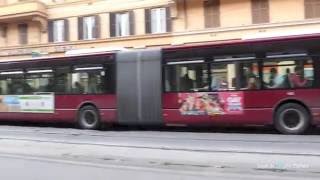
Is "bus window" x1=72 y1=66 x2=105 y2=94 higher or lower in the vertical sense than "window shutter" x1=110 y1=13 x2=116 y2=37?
lower

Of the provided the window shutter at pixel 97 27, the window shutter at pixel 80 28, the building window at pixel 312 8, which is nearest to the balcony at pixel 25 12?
the window shutter at pixel 80 28

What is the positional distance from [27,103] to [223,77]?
8.10 metres

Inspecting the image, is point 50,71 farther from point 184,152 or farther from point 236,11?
point 236,11

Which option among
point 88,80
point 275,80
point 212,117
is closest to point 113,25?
point 88,80

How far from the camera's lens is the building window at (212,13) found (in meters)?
34.6

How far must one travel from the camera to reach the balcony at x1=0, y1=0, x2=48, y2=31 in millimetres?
40938

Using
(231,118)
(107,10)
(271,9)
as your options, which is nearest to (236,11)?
(271,9)

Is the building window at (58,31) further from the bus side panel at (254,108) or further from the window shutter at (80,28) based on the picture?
the bus side panel at (254,108)

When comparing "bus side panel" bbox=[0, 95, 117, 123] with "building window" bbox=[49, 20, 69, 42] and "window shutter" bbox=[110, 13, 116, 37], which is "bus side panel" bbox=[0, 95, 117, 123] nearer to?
"window shutter" bbox=[110, 13, 116, 37]

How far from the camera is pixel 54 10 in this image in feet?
137

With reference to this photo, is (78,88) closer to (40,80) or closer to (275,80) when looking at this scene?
(40,80)

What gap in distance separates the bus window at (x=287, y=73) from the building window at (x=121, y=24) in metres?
22.2

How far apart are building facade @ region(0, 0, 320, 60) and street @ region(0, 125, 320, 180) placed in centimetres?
1603

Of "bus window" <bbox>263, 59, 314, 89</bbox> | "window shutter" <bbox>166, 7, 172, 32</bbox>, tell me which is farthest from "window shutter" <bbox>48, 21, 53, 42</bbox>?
"bus window" <bbox>263, 59, 314, 89</bbox>
